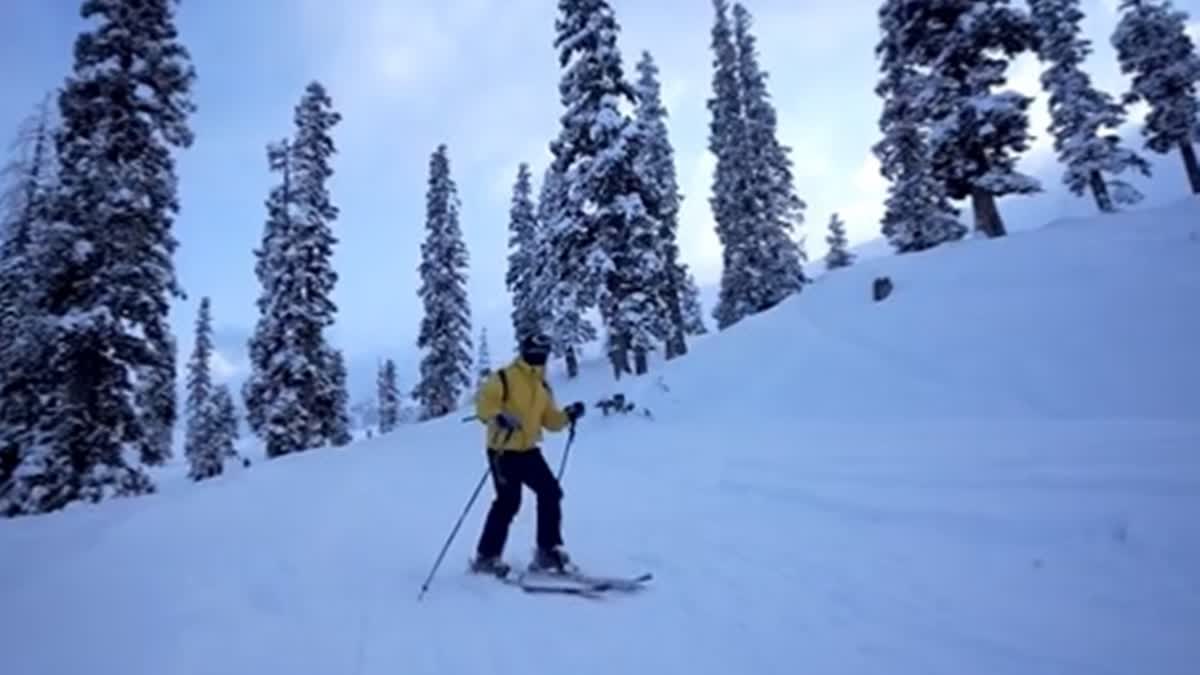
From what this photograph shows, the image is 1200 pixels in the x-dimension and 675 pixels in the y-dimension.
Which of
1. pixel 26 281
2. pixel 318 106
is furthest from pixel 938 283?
pixel 318 106

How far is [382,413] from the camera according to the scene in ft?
255

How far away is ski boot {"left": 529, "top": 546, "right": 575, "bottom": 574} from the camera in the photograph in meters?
6.28

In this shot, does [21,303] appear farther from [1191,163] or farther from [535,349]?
[1191,163]

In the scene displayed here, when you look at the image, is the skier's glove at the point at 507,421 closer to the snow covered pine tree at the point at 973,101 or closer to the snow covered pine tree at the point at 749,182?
the snow covered pine tree at the point at 973,101

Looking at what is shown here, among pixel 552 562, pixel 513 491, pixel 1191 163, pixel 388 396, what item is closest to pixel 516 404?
pixel 513 491

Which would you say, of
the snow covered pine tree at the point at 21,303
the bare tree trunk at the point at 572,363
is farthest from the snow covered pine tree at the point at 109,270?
the bare tree trunk at the point at 572,363

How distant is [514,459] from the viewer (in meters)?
6.66

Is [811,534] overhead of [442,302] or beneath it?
beneath

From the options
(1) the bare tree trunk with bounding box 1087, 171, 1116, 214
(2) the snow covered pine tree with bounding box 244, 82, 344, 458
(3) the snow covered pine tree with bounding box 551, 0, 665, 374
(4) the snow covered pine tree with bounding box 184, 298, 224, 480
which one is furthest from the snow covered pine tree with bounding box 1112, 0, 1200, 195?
(4) the snow covered pine tree with bounding box 184, 298, 224, 480

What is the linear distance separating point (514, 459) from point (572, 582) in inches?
49.7

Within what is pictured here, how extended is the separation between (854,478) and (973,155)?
17.4 metres

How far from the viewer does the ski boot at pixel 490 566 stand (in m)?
6.42

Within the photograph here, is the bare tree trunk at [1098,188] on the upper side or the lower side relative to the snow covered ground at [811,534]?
upper

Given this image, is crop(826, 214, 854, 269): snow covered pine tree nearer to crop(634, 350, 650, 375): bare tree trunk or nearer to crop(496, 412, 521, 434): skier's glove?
crop(634, 350, 650, 375): bare tree trunk
